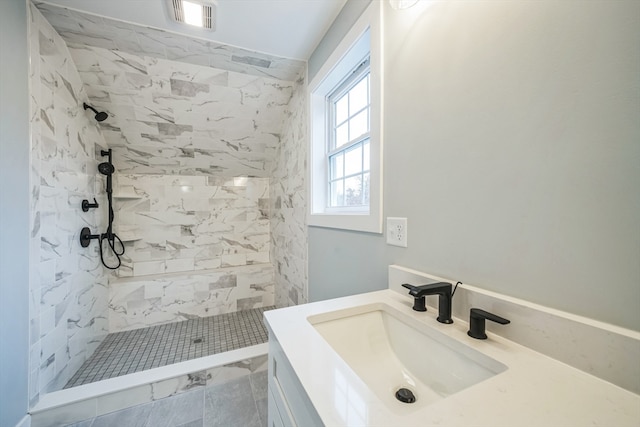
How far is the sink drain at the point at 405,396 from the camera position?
2.12 ft

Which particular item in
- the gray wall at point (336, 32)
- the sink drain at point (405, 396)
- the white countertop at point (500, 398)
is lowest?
the sink drain at point (405, 396)

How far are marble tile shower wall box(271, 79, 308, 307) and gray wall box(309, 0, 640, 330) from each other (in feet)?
3.78

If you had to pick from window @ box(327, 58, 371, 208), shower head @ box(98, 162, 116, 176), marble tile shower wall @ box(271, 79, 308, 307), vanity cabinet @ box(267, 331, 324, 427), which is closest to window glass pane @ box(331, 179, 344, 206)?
window @ box(327, 58, 371, 208)

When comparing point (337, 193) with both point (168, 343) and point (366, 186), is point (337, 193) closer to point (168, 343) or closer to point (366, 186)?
point (366, 186)

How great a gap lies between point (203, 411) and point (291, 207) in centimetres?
161

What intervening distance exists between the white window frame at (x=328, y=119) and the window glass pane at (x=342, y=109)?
9 centimetres

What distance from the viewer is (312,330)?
69 cm

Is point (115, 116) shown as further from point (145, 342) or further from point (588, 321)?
point (588, 321)

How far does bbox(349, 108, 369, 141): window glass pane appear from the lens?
151 centimetres

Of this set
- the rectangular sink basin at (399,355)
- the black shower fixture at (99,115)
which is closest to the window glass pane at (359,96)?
the rectangular sink basin at (399,355)

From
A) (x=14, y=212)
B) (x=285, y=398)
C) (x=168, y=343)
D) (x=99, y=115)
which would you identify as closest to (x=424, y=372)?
(x=285, y=398)

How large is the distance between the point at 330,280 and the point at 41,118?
197 centimetres

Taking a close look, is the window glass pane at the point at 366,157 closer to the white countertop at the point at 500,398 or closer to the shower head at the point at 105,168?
the white countertop at the point at 500,398

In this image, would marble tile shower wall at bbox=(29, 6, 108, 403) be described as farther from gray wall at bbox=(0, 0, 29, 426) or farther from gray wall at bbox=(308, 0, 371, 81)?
gray wall at bbox=(308, 0, 371, 81)
